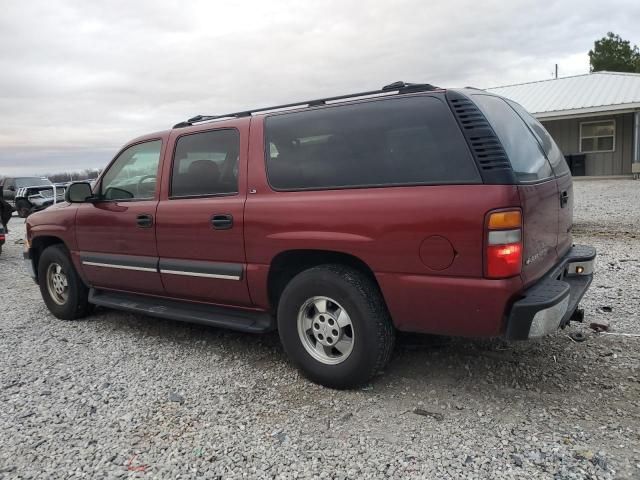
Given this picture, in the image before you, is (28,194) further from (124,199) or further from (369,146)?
(369,146)

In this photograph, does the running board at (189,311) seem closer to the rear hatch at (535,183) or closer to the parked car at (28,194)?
the rear hatch at (535,183)

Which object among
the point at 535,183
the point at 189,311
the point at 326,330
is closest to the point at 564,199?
the point at 535,183

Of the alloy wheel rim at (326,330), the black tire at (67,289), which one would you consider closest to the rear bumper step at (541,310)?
the alloy wheel rim at (326,330)

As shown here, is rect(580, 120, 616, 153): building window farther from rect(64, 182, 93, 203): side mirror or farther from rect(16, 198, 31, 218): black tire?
rect(16, 198, 31, 218): black tire

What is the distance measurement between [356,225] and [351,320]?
2.03 ft

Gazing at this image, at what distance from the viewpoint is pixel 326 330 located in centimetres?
347

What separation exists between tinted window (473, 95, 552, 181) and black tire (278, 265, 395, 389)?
1.16 m

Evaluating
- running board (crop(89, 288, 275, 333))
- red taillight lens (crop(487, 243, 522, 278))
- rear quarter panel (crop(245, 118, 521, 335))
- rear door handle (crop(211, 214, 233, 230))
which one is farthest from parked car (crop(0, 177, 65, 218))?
red taillight lens (crop(487, 243, 522, 278))

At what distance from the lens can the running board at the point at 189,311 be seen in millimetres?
3846

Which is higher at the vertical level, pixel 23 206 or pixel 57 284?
pixel 23 206

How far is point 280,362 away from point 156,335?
150cm

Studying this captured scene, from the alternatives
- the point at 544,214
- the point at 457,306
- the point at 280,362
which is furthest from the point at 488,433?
the point at 280,362

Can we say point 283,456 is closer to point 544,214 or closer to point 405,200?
point 405,200

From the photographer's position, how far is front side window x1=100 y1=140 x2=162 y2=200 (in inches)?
178
